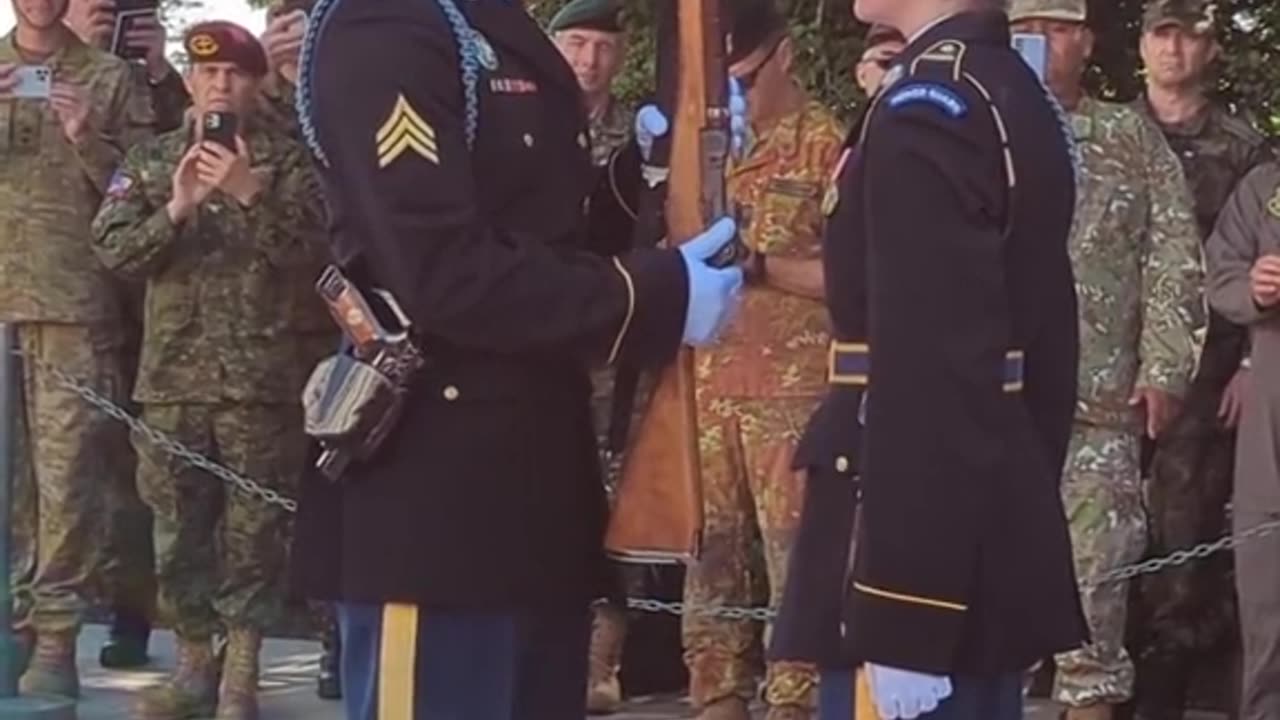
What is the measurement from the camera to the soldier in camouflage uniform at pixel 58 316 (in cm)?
677

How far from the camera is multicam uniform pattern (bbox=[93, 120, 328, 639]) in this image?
251 inches

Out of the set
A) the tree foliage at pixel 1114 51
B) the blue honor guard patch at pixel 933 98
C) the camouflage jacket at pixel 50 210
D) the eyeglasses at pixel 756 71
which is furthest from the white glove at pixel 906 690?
the tree foliage at pixel 1114 51

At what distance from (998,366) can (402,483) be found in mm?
A: 799

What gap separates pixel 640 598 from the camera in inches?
267

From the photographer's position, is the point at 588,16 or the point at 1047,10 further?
the point at 588,16

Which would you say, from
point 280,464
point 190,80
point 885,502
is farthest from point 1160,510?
point 885,502

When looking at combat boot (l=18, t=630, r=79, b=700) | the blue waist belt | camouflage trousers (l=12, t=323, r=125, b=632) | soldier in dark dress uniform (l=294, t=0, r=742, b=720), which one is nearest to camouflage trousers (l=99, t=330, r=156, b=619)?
camouflage trousers (l=12, t=323, r=125, b=632)

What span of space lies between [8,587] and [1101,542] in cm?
288

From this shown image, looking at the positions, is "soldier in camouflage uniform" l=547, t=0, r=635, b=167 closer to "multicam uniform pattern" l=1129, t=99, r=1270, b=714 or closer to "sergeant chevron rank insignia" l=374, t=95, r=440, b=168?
"multicam uniform pattern" l=1129, t=99, r=1270, b=714

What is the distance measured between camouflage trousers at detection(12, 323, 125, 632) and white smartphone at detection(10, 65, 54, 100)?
0.65 metres

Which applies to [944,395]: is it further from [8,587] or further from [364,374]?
[8,587]

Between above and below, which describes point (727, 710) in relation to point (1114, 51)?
below

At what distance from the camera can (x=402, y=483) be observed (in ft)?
10.4

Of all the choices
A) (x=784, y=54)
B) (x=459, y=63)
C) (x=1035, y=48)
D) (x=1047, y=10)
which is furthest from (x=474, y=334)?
(x=1047, y=10)
